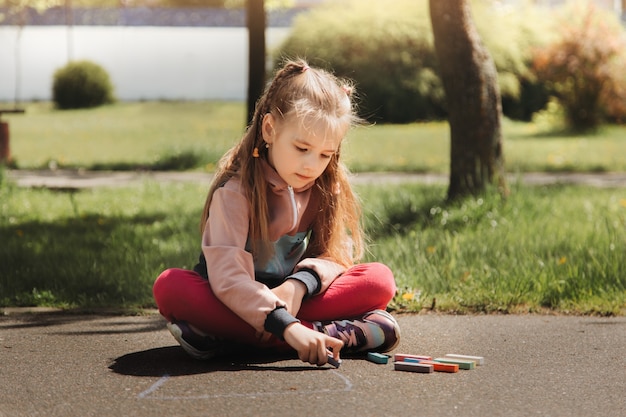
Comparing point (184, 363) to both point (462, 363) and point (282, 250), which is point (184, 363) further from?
point (462, 363)

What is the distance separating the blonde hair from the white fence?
76.8 ft

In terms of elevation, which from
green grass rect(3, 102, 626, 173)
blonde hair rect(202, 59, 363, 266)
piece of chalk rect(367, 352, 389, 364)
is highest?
blonde hair rect(202, 59, 363, 266)

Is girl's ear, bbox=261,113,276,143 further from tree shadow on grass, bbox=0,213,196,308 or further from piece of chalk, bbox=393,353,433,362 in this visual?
tree shadow on grass, bbox=0,213,196,308

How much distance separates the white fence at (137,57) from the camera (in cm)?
2750

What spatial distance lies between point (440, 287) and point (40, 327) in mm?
1894

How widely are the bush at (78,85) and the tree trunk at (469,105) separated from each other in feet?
64.9

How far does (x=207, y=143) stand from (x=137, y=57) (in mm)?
15199

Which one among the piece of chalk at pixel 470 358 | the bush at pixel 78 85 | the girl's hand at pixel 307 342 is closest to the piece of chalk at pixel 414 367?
the piece of chalk at pixel 470 358

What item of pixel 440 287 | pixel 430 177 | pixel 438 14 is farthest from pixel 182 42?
pixel 440 287

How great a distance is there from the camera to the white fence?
27.5 meters

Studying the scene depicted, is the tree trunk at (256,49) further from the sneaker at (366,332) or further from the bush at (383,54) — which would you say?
the bush at (383,54)

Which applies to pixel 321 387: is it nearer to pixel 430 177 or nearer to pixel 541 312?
pixel 541 312

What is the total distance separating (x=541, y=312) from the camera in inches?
181

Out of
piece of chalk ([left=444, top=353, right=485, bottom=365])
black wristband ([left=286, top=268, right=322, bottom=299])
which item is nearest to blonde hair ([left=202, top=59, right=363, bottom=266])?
black wristband ([left=286, top=268, right=322, bottom=299])
